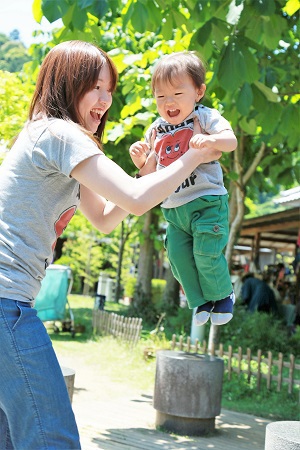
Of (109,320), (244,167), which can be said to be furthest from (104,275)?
(244,167)

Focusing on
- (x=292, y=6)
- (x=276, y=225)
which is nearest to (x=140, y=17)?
(x=292, y=6)

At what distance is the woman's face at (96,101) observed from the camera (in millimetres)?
2414

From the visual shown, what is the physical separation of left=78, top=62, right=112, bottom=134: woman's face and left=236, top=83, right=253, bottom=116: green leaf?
2881mm

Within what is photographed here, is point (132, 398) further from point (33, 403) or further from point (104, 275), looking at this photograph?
point (104, 275)

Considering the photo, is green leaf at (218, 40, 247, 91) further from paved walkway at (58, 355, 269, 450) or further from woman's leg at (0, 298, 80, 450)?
paved walkway at (58, 355, 269, 450)

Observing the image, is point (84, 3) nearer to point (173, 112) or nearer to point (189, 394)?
point (173, 112)

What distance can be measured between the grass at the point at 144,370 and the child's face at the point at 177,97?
639cm

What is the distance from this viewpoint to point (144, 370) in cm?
1119

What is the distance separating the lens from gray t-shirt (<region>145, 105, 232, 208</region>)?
2.91 m

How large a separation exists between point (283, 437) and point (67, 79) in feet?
8.32

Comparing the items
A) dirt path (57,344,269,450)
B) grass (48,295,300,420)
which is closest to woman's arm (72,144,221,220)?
dirt path (57,344,269,450)

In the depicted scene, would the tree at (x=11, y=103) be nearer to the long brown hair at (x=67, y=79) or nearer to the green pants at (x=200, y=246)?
the green pants at (x=200, y=246)

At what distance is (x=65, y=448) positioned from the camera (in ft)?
7.28

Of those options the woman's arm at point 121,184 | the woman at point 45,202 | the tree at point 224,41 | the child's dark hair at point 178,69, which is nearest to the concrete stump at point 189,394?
the tree at point 224,41
